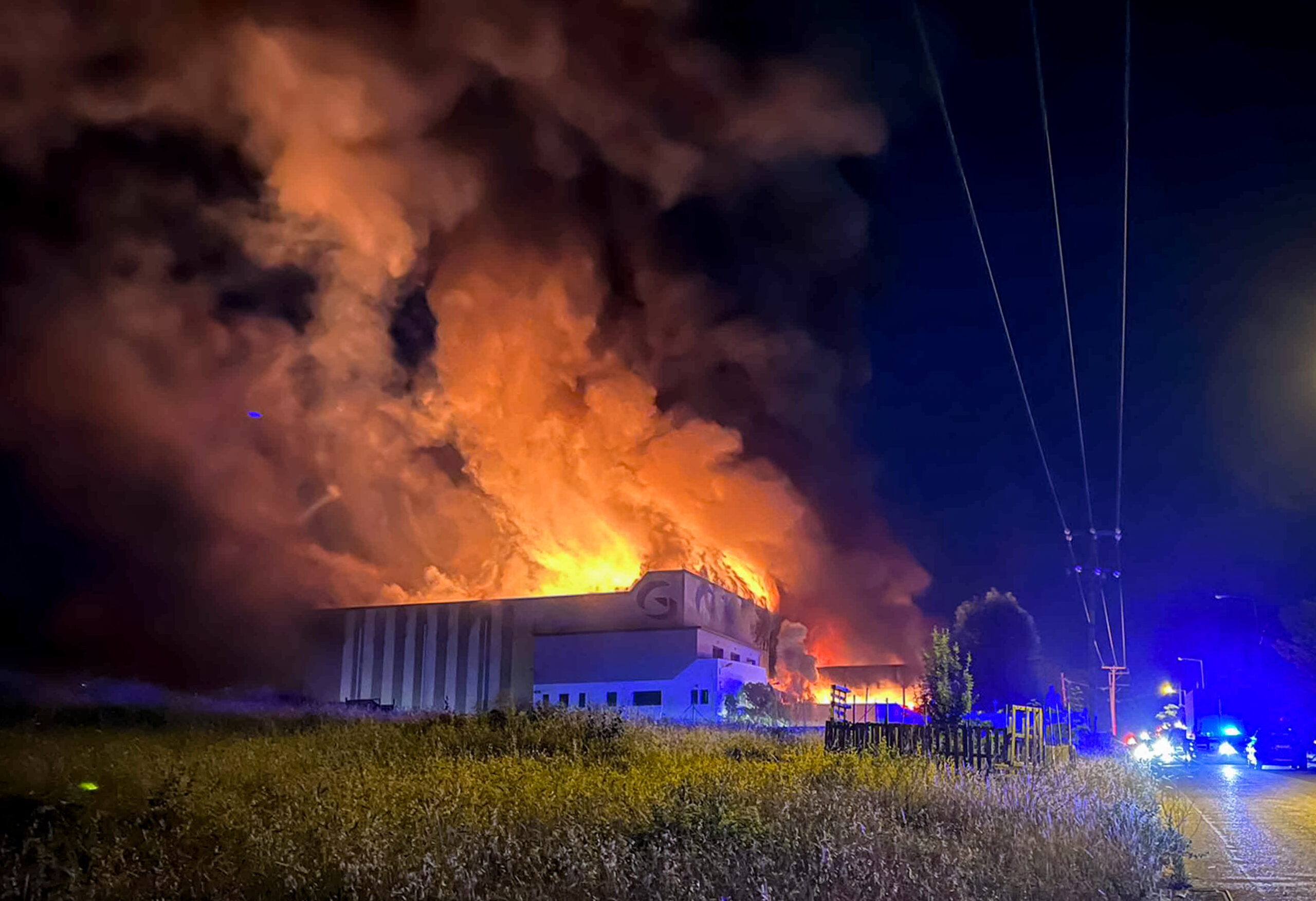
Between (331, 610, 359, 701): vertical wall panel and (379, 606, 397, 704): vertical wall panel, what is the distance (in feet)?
7.55

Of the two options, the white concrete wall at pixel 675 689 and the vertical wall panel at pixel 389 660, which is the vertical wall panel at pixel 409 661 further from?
the white concrete wall at pixel 675 689

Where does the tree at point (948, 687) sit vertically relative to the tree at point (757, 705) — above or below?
above

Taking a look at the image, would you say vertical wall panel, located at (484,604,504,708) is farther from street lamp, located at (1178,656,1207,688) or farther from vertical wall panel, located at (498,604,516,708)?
street lamp, located at (1178,656,1207,688)

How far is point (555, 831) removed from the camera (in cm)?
870

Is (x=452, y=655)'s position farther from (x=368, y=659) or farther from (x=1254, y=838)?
(x=1254, y=838)

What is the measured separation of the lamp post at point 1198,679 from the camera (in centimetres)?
7119

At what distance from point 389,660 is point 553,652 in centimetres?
1210

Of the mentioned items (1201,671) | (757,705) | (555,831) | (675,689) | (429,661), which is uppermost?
(555,831)

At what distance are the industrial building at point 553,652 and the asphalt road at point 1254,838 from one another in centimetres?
3396

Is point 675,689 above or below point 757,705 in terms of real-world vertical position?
above

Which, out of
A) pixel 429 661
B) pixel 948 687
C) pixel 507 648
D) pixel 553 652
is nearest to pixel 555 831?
pixel 948 687

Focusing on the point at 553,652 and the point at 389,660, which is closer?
the point at 553,652

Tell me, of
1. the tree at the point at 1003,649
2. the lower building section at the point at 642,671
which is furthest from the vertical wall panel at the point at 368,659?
the tree at the point at 1003,649

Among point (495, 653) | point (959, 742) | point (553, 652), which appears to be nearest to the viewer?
point (959, 742)
